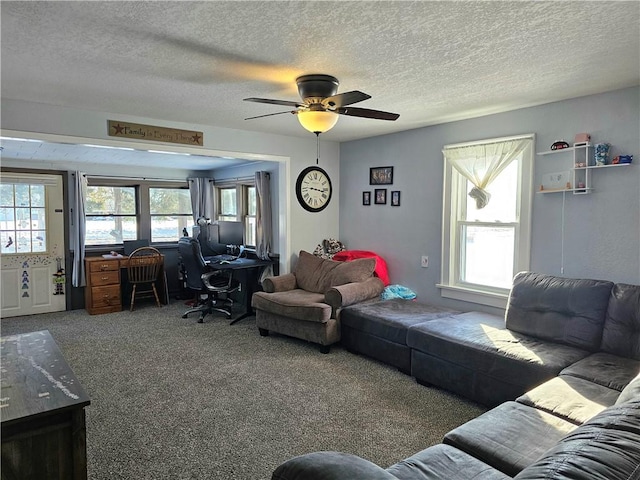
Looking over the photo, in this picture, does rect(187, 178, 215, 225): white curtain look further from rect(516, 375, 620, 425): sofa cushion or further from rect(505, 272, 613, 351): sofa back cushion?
rect(516, 375, 620, 425): sofa cushion

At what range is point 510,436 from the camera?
6.04 feet

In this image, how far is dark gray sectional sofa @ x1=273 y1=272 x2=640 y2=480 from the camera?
3.52ft

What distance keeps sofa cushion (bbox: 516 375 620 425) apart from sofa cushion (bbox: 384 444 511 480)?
640 millimetres

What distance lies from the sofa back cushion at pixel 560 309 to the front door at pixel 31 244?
6012 mm

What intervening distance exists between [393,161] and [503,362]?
2.79 metres

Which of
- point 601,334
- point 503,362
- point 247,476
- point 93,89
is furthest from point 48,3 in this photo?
point 601,334

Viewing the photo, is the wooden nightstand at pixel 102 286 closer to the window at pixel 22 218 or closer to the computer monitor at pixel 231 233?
the window at pixel 22 218

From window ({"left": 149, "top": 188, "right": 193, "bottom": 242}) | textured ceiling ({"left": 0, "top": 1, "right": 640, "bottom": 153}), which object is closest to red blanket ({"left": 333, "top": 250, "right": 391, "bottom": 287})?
textured ceiling ({"left": 0, "top": 1, "right": 640, "bottom": 153})

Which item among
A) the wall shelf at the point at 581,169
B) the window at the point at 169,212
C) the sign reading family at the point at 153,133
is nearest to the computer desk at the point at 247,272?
the sign reading family at the point at 153,133

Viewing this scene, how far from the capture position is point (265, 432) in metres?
2.64

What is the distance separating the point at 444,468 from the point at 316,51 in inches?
85.5

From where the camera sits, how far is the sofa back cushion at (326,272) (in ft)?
15.1

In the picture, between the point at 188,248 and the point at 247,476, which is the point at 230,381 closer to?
the point at 247,476

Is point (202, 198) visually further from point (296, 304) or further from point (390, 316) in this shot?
point (390, 316)
